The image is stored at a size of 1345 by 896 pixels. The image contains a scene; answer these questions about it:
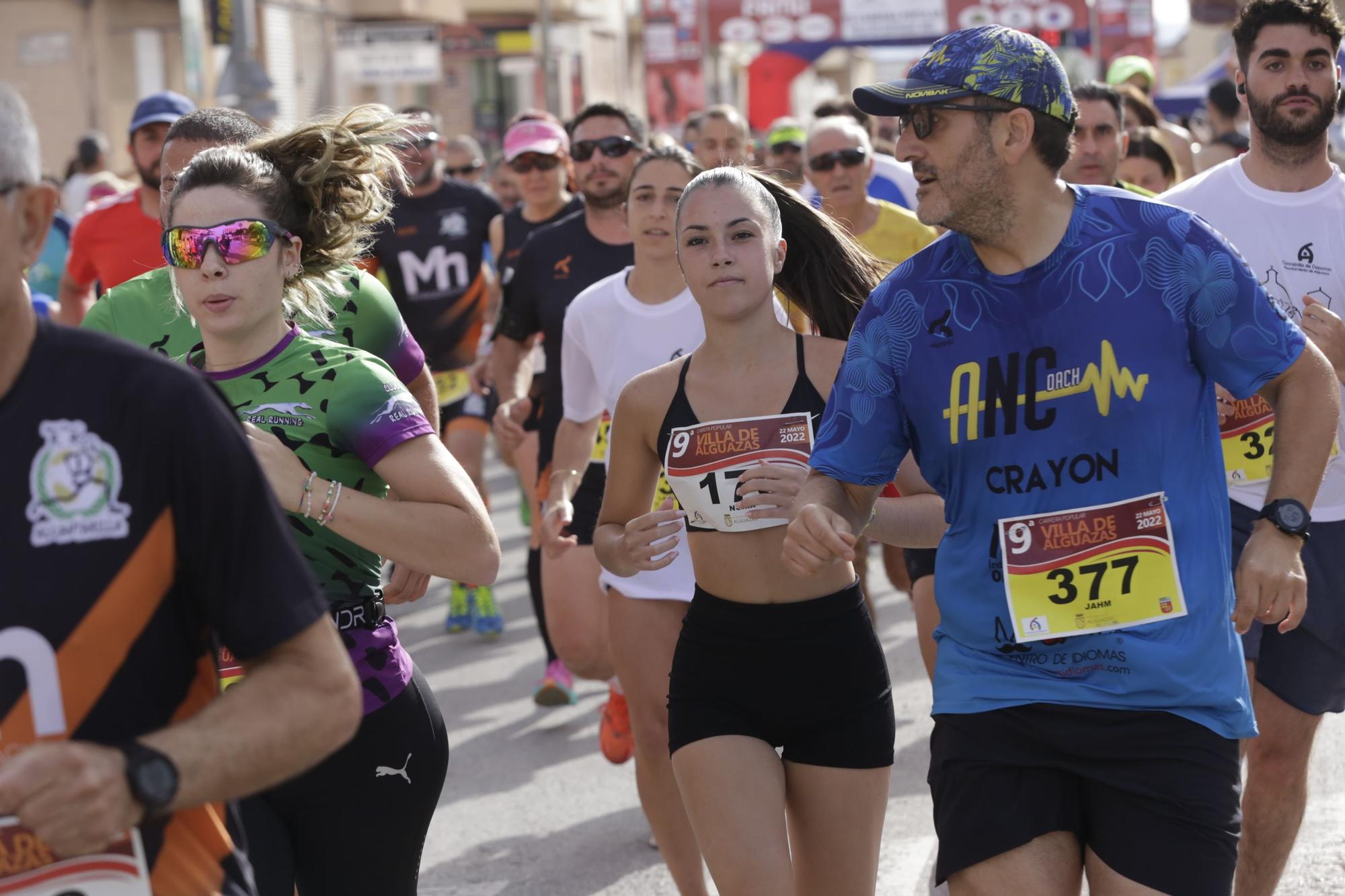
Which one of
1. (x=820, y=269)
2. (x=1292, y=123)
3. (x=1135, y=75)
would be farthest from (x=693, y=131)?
(x=1292, y=123)

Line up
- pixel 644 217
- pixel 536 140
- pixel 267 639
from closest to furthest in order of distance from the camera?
pixel 267 639 → pixel 644 217 → pixel 536 140

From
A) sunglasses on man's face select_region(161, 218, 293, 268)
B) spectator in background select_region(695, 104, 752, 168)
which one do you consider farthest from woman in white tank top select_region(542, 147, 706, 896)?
spectator in background select_region(695, 104, 752, 168)

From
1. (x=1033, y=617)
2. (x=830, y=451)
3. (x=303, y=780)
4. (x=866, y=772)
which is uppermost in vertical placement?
(x=830, y=451)

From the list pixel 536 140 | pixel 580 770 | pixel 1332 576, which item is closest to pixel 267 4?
pixel 536 140

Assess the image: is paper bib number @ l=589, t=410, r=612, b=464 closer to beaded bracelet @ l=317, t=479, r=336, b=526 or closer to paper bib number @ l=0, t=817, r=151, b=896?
beaded bracelet @ l=317, t=479, r=336, b=526

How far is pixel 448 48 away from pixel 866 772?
1681 inches

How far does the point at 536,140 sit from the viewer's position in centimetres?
915

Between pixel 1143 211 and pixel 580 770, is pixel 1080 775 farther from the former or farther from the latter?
pixel 580 770

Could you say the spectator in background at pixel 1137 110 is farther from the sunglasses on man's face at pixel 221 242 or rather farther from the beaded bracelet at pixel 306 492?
the beaded bracelet at pixel 306 492

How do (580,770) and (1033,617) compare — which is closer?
(1033,617)

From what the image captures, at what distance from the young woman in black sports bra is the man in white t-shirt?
40.2 inches

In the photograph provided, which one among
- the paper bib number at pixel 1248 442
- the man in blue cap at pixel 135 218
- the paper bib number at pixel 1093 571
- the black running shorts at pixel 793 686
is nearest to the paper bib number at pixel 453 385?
the man in blue cap at pixel 135 218

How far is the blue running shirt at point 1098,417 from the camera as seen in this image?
320cm

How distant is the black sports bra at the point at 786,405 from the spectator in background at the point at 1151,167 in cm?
439
